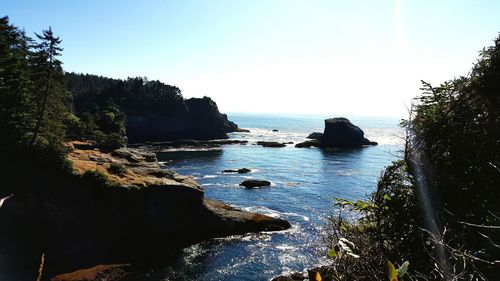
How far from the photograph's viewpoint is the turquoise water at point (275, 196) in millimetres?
32094

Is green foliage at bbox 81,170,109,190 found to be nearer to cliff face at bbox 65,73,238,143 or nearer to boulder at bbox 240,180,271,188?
boulder at bbox 240,180,271,188

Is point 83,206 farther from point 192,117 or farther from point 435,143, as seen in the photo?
point 192,117

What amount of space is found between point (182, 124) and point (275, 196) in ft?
303

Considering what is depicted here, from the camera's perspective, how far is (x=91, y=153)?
4800 cm

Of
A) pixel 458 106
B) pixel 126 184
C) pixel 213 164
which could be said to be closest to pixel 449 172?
pixel 458 106

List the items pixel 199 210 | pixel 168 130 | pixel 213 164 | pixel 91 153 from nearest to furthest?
pixel 199 210, pixel 91 153, pixel 213 164, pixel 168 130

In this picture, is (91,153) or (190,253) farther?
(91,153)

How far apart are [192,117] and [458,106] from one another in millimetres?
137282

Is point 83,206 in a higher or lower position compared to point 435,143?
lower

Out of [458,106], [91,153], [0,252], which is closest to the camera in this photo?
[458,106]

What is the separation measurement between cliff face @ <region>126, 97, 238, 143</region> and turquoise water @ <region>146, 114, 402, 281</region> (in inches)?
1298

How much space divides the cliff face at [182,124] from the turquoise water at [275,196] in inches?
1298

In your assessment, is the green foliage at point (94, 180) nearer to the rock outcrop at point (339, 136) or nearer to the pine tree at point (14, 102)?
the pine tree at point (14, 102)

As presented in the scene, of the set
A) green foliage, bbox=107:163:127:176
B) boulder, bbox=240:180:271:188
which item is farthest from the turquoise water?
green foliage, bbox=107:163:127:176
